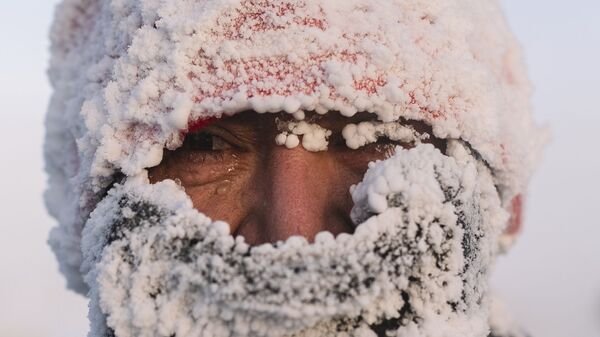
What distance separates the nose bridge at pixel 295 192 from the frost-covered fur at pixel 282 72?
0.11 m

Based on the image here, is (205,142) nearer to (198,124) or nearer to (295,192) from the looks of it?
(198,124)

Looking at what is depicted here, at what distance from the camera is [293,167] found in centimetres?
129

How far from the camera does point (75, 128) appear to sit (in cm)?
158

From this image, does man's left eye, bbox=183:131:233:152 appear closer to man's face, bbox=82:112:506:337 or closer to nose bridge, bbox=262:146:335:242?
man's face, bbox=82:112:506:337

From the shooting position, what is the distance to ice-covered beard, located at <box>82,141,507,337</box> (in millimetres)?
1071

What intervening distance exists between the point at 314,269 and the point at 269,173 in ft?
1.00

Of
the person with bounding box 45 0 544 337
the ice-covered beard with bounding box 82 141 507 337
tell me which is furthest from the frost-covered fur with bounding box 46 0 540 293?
the ice-covered beard with bounding box 82 141 507 337

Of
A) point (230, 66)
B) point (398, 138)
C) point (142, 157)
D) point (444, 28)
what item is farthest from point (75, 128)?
point (444, 28)

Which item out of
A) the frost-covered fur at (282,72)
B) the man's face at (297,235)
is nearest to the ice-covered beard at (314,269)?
the man's face at (297,235)

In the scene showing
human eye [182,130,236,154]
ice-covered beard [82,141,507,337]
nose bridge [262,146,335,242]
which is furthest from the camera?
human eye [182,130,236,154]

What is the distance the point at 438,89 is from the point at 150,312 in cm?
67

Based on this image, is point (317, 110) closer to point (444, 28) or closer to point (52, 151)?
point (444, 28)

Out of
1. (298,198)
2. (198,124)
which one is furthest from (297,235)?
(198,124)

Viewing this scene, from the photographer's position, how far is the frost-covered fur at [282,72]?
1248mm
